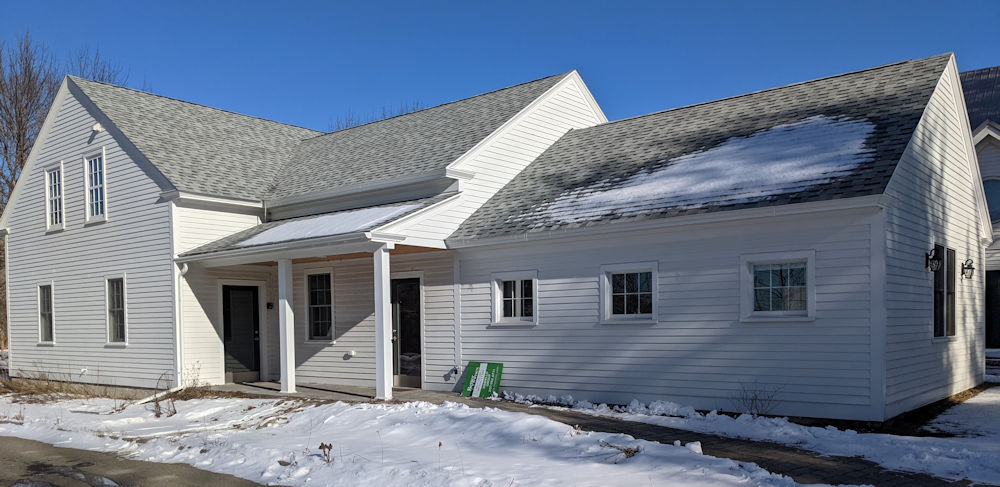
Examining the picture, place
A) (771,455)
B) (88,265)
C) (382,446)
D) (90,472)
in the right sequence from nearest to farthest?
(771,455), (90,472), (382,446), (88,265)

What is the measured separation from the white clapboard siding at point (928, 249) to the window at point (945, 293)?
0.60 ft

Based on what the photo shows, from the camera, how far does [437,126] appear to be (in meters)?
18.2

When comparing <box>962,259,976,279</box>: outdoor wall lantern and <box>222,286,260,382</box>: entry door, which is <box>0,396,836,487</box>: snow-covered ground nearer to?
<box>222,286,260,382</box>: entry door

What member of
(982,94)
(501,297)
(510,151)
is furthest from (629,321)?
(982,94)

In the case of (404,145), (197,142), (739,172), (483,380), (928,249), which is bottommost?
(483,380)

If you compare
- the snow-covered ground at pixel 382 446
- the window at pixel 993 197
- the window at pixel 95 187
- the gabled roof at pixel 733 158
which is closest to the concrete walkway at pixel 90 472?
the snow-covered ground at pixel 382 446

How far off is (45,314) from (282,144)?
721 cm

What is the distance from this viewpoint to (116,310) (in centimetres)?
1753

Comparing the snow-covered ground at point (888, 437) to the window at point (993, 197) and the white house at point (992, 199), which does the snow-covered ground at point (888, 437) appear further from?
the window at point (993, 197)

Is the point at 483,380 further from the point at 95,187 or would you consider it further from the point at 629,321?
the point at 95,187

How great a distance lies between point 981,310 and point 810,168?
6.52m

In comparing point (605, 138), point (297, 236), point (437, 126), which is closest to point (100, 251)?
point (297, 236)

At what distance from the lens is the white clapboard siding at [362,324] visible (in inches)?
582

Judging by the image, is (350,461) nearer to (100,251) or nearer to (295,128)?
(100,251)
